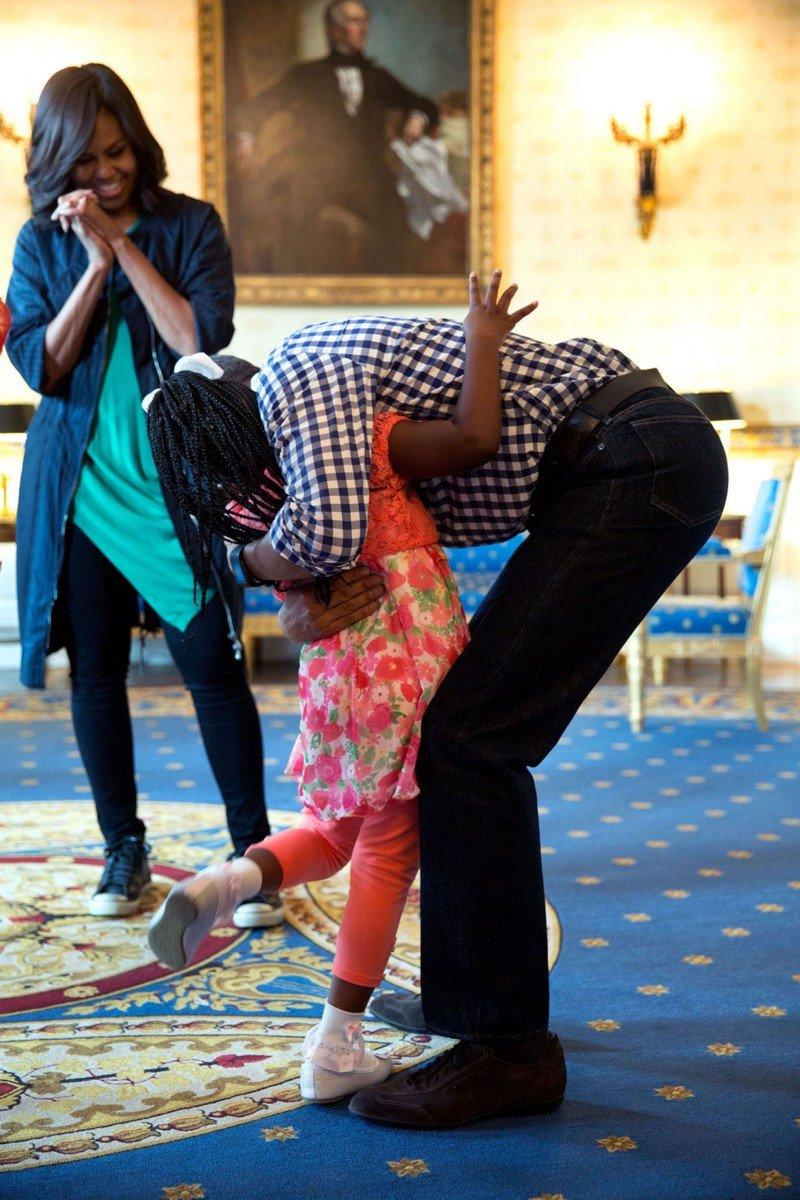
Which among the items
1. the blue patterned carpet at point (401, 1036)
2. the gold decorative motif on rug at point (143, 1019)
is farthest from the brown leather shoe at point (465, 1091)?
the gold decorative motif on rug at point (143, 1019)

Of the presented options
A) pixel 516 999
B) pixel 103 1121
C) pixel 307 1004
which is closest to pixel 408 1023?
pixel 307 1004

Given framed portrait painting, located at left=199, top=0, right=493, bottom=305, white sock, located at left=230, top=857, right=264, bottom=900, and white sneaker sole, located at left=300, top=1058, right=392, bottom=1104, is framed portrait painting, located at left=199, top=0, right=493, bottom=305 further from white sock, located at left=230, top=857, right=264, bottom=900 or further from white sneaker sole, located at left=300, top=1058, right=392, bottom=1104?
white sneaker sole, located at left=300, top=1058, right=392, bottom=1104

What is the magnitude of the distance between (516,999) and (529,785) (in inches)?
11.4

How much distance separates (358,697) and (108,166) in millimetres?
1301

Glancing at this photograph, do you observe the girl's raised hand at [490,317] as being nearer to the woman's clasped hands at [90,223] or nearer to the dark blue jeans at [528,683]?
the dark blue jeans at [528,683]

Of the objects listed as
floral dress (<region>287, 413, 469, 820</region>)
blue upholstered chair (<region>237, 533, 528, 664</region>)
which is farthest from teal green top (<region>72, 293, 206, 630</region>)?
blue upholstered chair (<region>237, 533, 528, 664</region>)

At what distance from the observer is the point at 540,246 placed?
21.6 feet

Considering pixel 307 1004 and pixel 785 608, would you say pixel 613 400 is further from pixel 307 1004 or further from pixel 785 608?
pixel 785 608

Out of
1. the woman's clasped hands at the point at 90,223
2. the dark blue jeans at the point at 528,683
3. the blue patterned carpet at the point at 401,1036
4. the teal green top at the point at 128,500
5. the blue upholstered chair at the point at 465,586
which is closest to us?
the blue patterned carpet at the point at 401,1036

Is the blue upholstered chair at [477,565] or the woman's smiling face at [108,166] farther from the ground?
the woman's smiling face at [108,166]

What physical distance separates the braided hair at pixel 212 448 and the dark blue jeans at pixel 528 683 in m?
0.37

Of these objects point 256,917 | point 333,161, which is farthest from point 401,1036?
point 333,161

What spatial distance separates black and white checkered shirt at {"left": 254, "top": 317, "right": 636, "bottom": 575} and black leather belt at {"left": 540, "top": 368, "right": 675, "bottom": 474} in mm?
14

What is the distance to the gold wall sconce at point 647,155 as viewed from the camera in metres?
6.38
